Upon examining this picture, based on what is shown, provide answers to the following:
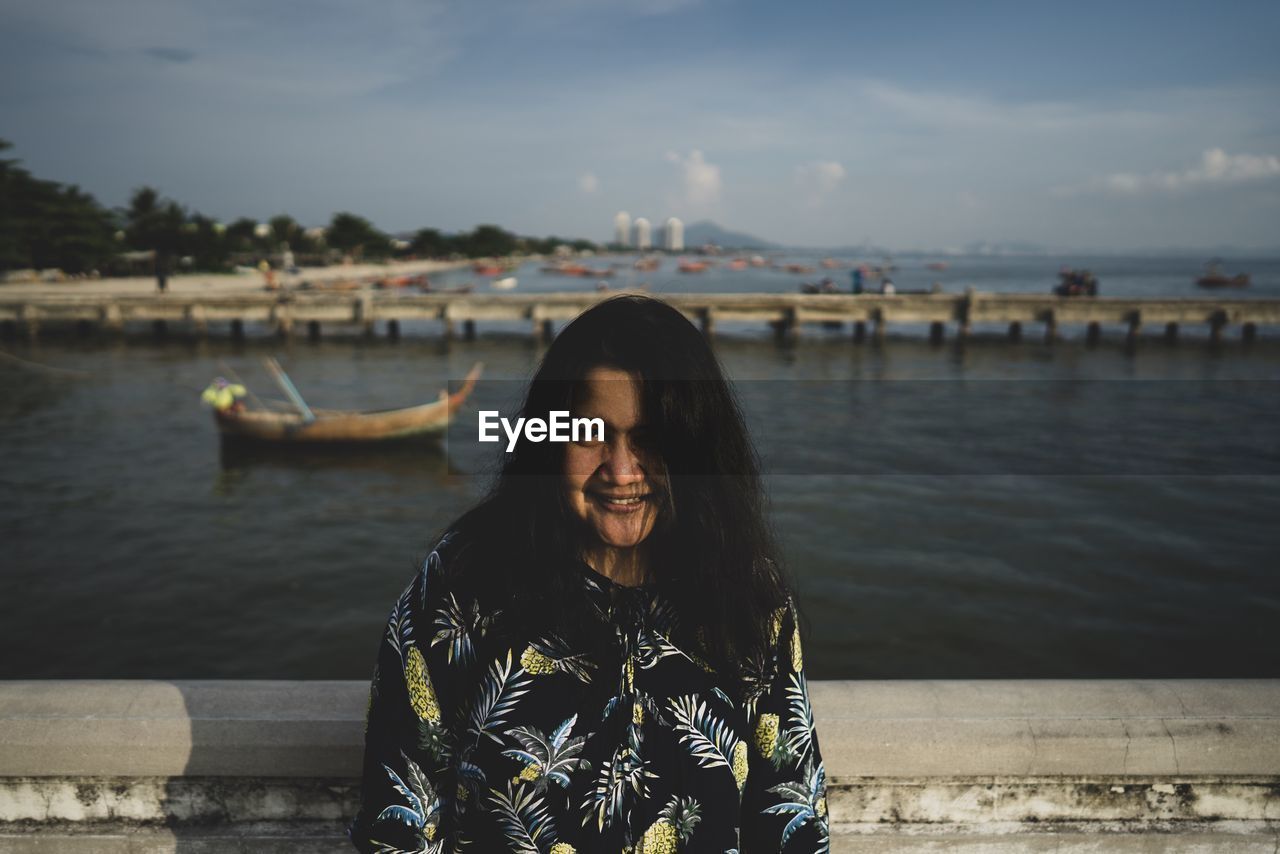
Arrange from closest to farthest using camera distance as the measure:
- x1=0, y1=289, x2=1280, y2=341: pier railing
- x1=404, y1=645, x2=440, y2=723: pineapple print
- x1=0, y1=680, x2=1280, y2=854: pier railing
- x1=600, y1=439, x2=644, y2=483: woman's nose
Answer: x1=404, y1=645, x2=440, y2=723: pineapple print < x1=600, y1=439, x2=644, y2=483: woman's nose < x1=0, y1=680, x2=1280, y2=854: pier railing < x1=0, y1=289, x2=1280, y2=341: pier railing

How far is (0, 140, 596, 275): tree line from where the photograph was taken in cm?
5241

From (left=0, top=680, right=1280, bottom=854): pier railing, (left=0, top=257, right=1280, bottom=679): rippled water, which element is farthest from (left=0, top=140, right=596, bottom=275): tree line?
(left=0, top=680, right=1280, bottom=854): pier railing

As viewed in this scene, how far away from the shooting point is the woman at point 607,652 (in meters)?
1.55

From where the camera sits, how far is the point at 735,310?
33094 millimetres

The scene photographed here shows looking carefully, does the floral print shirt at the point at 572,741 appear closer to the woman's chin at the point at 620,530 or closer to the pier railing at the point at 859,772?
the woman's chin at the point at 620,530

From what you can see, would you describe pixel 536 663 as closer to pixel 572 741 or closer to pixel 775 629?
pixel 572 741

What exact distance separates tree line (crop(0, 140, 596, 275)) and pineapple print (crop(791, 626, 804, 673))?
56350mm

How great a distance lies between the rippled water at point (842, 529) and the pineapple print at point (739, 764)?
3.71ft

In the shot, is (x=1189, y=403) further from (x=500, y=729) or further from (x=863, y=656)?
(x=500, y=729)

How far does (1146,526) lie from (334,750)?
1397cm

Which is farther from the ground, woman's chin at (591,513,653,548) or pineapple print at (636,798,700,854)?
woman's chin at (591,513,653,548)

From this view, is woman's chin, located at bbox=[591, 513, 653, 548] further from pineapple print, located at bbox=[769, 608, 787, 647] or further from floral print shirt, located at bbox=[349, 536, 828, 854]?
pineapple print, located at bbox=[769, 608, 787, 647]

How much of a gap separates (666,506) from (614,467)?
0.17m

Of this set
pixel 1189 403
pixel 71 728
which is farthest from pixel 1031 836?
pixel 1189 403
